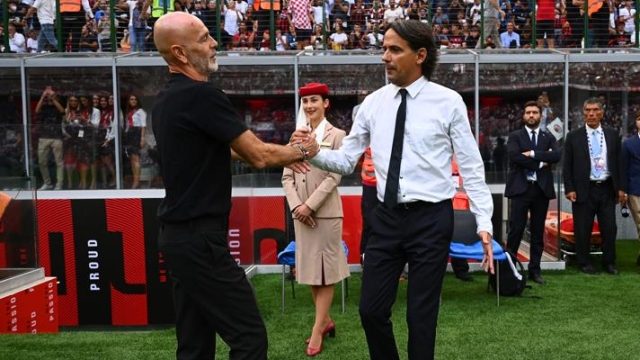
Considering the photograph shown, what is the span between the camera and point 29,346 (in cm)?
559

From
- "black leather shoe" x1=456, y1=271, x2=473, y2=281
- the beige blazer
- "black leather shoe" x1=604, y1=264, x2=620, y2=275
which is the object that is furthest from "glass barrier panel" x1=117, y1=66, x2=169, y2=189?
"black leather shoe" x1=604, y1=264, x2=620, y2=275

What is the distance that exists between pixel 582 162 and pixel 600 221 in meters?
0.78

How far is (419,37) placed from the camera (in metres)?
3.89

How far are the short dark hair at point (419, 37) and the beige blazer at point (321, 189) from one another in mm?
1625

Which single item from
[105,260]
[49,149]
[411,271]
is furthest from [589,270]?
[49,149]

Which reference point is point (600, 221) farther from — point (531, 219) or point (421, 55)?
point (421, 55)

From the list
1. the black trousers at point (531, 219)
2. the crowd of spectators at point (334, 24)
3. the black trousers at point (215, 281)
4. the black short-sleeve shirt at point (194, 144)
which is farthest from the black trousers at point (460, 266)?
the crowd of spectators at point (334, 24)

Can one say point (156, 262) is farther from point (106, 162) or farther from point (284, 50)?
point (284, 50)

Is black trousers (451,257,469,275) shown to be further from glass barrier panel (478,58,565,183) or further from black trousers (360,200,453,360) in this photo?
glass barrier panel (478,58,565,183)

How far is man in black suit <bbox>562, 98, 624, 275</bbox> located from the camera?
891 cm

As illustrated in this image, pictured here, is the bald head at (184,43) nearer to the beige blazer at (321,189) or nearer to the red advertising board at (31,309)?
the beige blazer at (321,189)

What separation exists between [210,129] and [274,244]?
6.13m

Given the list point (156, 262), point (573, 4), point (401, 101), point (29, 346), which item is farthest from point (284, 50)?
point (401, 101)

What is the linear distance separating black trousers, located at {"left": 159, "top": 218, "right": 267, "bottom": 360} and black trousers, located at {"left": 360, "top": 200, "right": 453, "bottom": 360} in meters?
0.68
